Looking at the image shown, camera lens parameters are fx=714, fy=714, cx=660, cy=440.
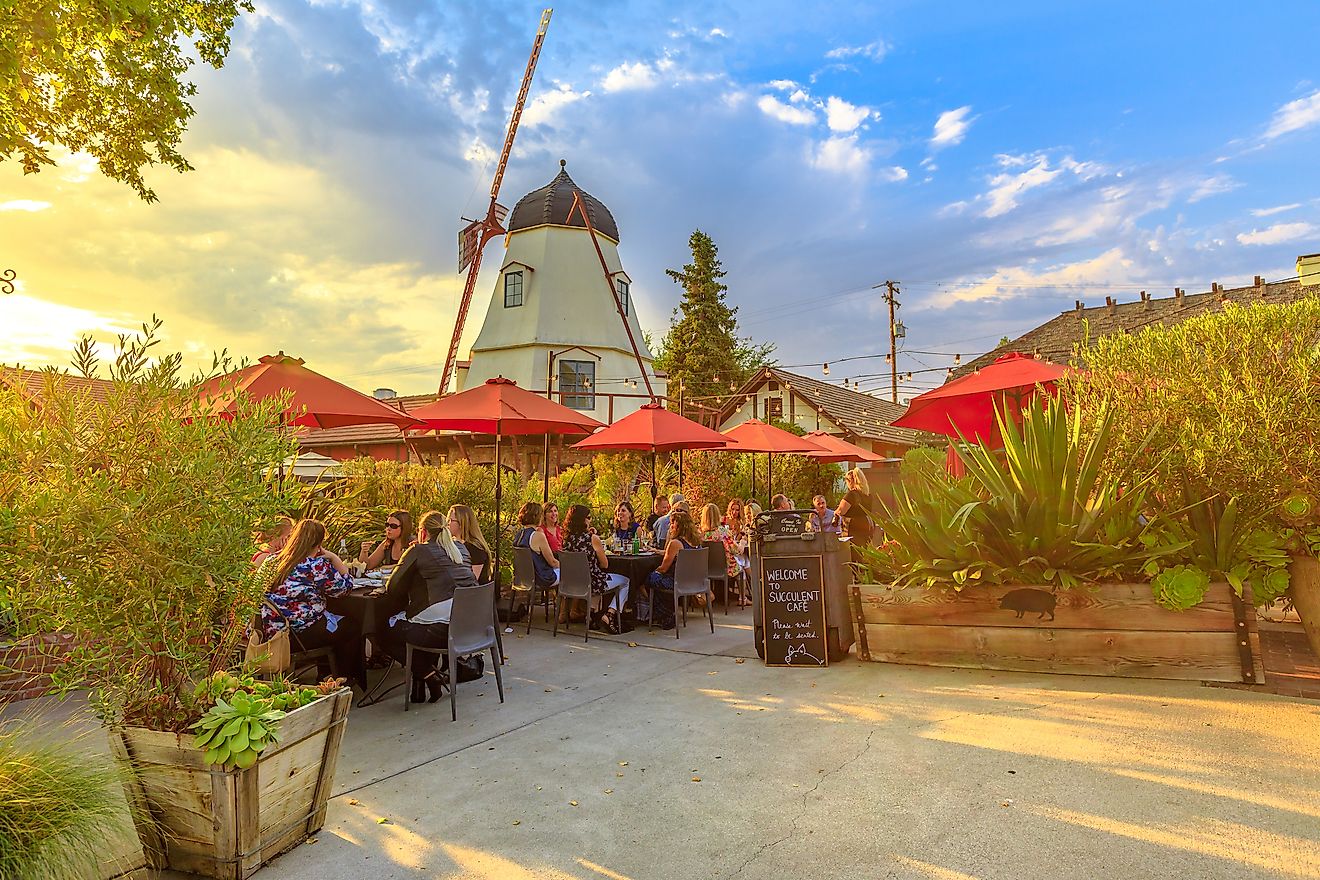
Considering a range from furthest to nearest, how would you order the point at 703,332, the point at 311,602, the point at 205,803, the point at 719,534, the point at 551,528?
the point at 703,332
the point at 719,534
the point at 551,528
the point at 311,602
the point at 205,803

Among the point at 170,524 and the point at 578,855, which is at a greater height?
the point at 170,524

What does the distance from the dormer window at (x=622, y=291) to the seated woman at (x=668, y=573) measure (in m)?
23.3

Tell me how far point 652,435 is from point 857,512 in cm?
288

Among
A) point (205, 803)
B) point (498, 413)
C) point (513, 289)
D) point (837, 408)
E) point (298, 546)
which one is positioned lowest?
point (205, 803)

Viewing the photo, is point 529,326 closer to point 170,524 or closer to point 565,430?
point 565,430

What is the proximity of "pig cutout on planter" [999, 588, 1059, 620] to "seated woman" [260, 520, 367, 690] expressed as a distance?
5.04m

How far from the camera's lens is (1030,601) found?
545 centimetres

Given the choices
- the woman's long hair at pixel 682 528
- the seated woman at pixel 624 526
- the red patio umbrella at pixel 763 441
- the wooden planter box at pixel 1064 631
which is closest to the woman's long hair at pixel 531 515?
the seated woman at pixel 624 526

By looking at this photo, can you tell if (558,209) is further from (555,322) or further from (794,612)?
(794,612)

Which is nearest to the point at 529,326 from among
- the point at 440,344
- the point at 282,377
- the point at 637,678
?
the point at 440,344

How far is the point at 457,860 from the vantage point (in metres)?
3.05

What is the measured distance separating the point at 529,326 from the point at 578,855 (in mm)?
27417

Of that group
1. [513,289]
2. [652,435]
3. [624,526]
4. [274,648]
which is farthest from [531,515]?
[513,289]

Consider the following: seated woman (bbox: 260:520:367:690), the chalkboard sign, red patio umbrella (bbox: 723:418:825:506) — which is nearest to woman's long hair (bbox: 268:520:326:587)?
seated woman (bbox: 260:520:367:690)
